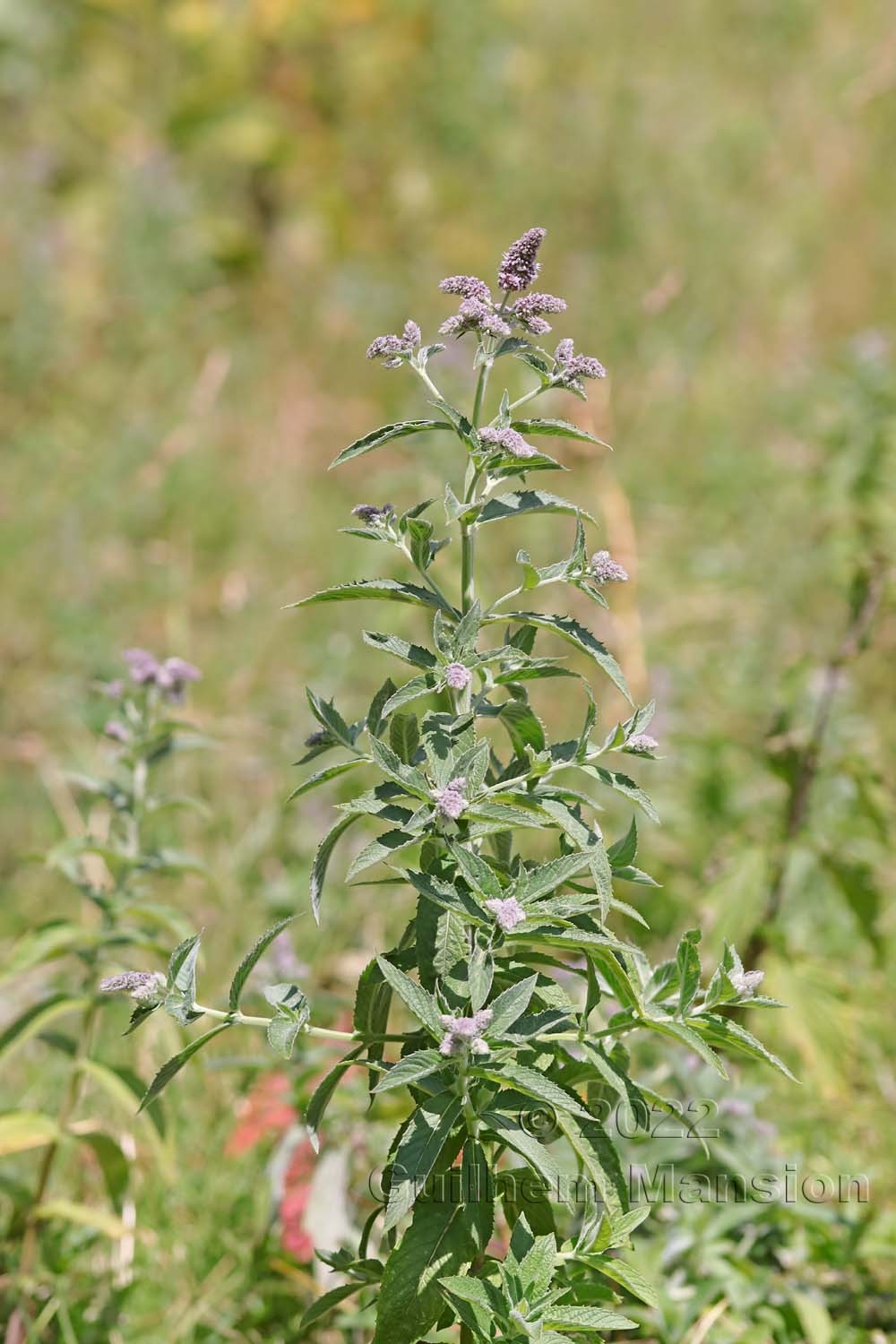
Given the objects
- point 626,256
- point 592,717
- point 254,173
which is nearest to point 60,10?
point 254,173

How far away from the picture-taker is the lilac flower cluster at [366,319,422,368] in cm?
141

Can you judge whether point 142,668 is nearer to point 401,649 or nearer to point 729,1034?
point 401,649

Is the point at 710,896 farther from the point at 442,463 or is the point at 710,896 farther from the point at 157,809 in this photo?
the point at 442,463

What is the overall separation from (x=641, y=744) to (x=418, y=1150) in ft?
1.65

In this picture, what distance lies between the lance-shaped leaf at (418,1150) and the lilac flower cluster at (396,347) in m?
0.83

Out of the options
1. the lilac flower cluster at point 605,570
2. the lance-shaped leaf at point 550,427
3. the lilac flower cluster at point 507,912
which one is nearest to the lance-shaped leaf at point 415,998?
the lilac flower cluster at point 507,912

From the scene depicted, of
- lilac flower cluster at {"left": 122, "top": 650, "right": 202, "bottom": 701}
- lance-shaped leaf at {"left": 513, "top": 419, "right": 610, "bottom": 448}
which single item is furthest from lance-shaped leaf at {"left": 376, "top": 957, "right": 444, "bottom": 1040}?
lilac flower cluster at {"left": 122, "top": 650, "right": 202, "bottom": 701}

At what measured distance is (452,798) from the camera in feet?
4.35

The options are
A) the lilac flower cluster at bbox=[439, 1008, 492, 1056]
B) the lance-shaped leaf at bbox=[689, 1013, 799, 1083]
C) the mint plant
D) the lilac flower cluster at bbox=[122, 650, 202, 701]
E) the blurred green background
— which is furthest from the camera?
the blurred green background

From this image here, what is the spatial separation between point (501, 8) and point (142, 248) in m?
3.57

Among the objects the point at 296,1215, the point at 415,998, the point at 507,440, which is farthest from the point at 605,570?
the point at 296,1215

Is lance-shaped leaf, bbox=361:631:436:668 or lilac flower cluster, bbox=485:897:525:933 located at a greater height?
lance-shaped leaf, bbox=361:631:436:668

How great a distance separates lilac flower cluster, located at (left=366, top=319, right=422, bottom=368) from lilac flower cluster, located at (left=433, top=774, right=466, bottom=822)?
48cm

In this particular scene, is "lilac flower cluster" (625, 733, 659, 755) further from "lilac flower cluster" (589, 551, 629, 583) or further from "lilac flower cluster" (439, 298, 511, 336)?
"lilac flower cluster" (439, 298, 511, 336)
